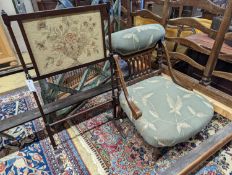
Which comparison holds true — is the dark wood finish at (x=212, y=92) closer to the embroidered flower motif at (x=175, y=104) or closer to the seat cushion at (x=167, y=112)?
the seat cushion at (x=167, y=112)

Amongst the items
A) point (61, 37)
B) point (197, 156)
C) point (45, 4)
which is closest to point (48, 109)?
point (61, 37)

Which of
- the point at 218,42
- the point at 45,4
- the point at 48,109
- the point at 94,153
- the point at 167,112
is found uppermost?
the point at 45,4

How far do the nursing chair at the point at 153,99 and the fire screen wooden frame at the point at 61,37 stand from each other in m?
0.17

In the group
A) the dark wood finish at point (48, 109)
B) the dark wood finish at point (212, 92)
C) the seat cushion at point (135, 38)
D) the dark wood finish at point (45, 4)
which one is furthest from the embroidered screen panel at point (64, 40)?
the dark wood finish at point (45, 4)

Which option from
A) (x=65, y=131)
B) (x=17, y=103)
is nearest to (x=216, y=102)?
(x=65, y=131)

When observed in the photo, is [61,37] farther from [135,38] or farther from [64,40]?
[135,38]

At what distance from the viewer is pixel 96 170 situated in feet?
3.87

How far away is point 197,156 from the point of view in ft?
3.03

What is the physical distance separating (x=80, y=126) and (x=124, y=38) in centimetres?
90

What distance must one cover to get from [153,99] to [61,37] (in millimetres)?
741

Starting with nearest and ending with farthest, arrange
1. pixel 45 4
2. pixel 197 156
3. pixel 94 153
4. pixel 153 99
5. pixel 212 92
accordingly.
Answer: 1. pixel 197 156
2. pixel 153 99
3. pixel 94 153
4. pixel 212 92
5. pixel 45 4

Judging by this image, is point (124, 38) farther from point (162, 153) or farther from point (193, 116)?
point (162, 153)

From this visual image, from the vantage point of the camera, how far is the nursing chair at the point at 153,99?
996 millimetres

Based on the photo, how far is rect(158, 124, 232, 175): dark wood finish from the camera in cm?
86
